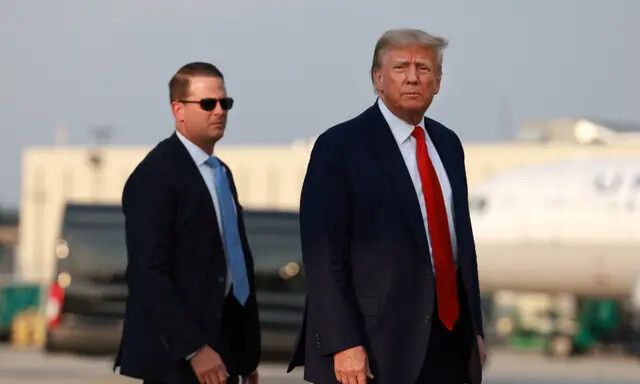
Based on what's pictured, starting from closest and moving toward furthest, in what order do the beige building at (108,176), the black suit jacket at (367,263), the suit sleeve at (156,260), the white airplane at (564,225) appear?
the black suit jacket at (367,263) < the suit sleeve at (156,260) < the white airplane at (564,225) < the beige building at (108,176)

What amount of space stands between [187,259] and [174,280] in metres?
0.09

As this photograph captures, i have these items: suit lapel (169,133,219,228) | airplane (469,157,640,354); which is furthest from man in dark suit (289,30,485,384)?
airplane (469,157,640,354)

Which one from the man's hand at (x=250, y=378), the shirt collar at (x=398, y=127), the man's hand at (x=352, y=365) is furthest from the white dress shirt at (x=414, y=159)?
the man's hand at (x=250, y=378)

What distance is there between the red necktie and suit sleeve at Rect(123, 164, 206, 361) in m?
1.19

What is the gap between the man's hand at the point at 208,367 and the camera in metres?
7.00

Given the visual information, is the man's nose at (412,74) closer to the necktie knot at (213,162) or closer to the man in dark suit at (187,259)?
the man in dark suit at (187,259)

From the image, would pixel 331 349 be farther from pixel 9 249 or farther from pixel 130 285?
pixel 9 249

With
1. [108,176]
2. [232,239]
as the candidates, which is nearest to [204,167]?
[232,239]

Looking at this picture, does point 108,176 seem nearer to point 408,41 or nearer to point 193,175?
point 193,175

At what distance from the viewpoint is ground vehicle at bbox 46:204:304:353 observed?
1728 centimetres

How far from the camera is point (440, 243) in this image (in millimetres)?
6297

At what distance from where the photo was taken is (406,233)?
624 cm

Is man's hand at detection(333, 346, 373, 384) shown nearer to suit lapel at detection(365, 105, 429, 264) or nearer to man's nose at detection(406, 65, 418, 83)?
suit lapel at detection(365, 105, 429, 264)

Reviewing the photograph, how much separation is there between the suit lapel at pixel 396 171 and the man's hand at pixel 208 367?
112 centimetres
